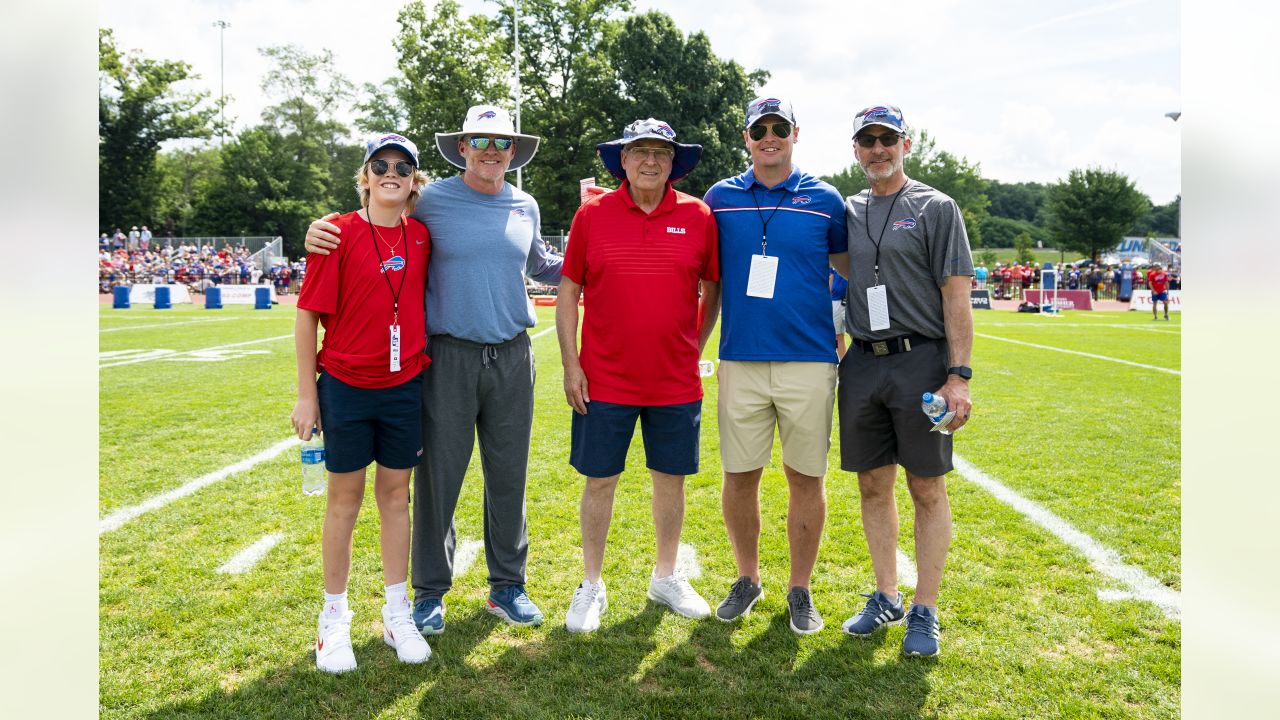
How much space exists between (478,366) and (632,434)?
78 cm

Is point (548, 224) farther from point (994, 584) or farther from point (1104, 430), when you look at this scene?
point (994, 584)

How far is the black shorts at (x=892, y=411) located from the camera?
11.5 ft

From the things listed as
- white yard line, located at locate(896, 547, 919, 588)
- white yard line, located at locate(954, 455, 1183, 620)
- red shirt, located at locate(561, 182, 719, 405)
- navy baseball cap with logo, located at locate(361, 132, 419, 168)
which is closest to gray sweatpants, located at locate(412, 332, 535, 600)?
red shirt, located at locate(561, 182, 719, 405)

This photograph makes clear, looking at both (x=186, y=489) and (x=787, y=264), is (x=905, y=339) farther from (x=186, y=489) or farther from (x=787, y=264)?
(x=186, y=489)

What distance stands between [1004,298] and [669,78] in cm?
2027

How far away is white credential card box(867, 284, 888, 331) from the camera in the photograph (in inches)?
139

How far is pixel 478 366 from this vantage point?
146 inches

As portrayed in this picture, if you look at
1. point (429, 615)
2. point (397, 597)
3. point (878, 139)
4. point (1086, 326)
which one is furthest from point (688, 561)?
point (1086, 326)

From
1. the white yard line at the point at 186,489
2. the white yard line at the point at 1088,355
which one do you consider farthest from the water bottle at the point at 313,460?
the white yard line at the point at 1088,355

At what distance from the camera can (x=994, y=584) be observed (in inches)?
165

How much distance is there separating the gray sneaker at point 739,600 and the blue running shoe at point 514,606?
2.81 ft

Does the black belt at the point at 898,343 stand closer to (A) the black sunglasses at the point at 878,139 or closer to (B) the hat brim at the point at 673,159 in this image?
(A) the black sunglasses at the point at 878,139

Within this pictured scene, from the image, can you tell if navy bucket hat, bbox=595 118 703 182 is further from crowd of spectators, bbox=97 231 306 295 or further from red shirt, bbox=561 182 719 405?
crowd of spectators, bbox=97 231 306 295

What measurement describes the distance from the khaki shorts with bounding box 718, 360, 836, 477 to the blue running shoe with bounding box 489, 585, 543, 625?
1.13m
